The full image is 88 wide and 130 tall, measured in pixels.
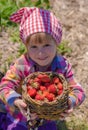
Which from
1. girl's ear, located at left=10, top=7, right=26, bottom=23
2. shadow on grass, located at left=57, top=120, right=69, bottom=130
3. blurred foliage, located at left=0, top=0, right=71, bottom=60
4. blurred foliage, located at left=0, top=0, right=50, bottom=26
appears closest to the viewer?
girl's ear, located at left=10, top=7, right=26, bottom=23

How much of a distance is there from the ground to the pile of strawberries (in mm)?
907

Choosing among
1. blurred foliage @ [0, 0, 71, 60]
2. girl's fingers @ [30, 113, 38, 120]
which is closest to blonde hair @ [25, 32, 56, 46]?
girl's fingers @ [30, 113, 38, 120]

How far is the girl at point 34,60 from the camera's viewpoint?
2.48 m

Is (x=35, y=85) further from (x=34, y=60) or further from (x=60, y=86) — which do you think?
(x=34, y=60)

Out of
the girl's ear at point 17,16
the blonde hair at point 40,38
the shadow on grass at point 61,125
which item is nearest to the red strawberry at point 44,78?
the blonde hair at point 40,38

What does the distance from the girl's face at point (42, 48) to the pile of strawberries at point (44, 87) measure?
12cm

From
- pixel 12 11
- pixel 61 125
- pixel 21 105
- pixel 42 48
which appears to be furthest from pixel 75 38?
pixel 21 105

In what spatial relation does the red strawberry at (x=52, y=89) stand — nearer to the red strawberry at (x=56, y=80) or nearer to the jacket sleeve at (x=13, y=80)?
the red strawberry at (x=56, y=80)

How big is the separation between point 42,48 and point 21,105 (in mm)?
380

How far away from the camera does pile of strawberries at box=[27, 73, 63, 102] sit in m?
2.32

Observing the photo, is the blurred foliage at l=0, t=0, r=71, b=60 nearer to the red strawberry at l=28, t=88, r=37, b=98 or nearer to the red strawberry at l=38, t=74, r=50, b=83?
the red strawberry at l=38, t=74, r=50, b=83

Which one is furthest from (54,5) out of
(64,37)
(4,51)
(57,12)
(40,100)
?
(40,100)

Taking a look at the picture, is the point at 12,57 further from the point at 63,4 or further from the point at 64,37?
the point at 63,4

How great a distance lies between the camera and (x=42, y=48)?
2.50 m
